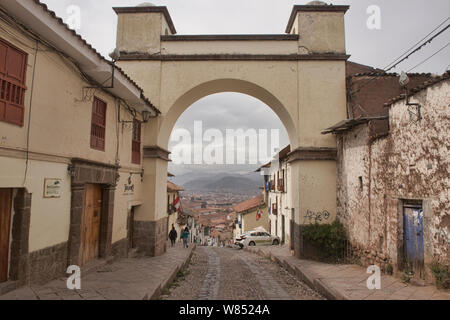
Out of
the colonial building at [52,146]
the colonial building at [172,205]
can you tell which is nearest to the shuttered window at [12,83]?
the colonial building at [52,146]

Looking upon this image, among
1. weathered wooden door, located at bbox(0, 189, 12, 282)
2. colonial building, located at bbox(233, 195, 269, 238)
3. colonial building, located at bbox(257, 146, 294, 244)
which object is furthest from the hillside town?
colonial building, located at bbox(233, 195, 269, 238)

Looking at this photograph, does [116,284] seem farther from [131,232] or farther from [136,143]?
[136,143]

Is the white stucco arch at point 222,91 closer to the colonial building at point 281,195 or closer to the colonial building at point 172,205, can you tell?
the colonial building at point 281,195

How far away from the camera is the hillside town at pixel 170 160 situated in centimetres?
518

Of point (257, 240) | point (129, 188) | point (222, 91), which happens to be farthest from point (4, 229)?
point (257, 240)

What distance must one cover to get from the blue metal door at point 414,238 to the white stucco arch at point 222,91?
4.73 meters

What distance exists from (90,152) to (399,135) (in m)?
7.37

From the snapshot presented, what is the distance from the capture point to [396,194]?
7.10 metres

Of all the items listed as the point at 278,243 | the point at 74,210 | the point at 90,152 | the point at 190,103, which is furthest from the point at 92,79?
the point at 278,243

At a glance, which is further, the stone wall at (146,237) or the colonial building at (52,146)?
the stone wall at (146,237)

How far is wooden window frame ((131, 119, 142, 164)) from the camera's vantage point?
1019 centimetres

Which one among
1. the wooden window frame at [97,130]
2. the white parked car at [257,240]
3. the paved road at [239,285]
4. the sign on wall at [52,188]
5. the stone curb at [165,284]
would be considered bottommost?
the white parked car at [257,240]

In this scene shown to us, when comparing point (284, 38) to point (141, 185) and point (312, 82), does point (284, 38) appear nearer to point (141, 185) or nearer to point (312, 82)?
point (312, 82)

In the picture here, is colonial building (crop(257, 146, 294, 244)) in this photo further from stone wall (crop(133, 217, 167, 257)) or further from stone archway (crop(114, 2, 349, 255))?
stone wall (crop(133, 217, 167, 257))
